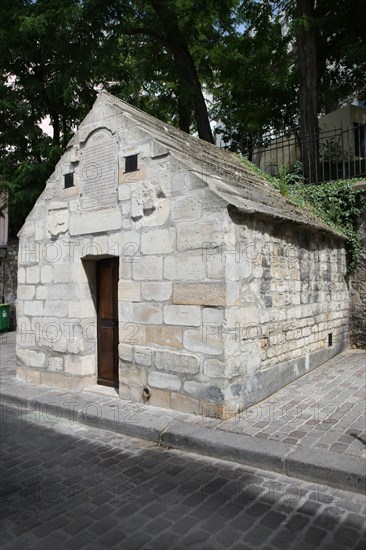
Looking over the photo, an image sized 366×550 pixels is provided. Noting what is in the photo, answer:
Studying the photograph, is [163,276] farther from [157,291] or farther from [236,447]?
[236,447]

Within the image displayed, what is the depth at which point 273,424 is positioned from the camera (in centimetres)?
418

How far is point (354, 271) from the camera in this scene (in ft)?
27.1

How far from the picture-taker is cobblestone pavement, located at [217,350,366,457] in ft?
12.3

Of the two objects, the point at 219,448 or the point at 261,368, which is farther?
the point at 261,368

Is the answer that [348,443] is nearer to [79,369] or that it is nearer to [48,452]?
[48,452]

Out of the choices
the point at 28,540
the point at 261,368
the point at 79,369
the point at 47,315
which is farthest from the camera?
the point at 47,315

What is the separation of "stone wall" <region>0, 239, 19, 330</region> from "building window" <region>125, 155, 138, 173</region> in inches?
427

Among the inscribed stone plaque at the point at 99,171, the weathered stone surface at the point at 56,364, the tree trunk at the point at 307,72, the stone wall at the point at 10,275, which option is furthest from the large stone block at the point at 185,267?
the stone wall at the point at 10,275

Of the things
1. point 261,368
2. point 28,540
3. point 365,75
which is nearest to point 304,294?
point 261,368

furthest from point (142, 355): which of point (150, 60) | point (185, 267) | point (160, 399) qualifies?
point (150, 60)

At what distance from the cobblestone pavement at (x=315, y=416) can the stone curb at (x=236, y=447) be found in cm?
20

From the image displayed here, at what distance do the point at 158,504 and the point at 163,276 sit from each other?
8.37 ft

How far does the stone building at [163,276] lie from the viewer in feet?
14.9

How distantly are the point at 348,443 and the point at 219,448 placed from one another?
1157 mm
